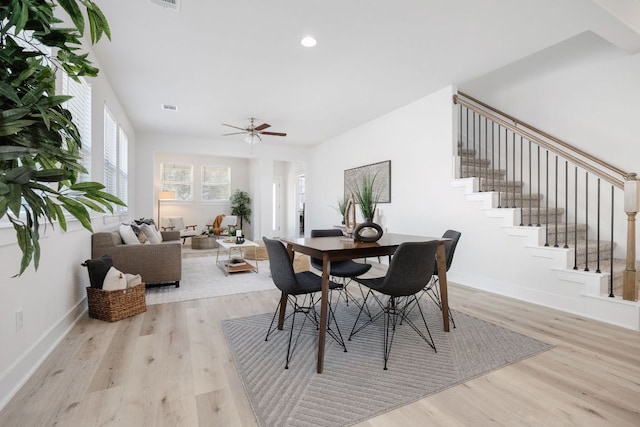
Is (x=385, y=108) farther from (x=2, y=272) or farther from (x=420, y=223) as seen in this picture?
(x=2, y=272)

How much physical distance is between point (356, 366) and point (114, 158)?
4661mm

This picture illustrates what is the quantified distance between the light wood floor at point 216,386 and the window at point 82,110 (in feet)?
5.49

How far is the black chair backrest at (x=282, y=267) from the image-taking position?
2.13 meters

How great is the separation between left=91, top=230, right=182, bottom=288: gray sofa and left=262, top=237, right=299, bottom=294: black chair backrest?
7.14ft

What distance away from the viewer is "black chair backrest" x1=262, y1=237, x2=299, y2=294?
2.13 meters

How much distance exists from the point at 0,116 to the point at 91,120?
3.36 metres

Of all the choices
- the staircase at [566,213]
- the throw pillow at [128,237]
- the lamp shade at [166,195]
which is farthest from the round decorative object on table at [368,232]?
the lamp shade at [166,195]

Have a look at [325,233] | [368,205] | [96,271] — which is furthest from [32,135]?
[368,205]

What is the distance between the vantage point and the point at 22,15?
73cm

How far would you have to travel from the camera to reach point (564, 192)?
4.21 metres

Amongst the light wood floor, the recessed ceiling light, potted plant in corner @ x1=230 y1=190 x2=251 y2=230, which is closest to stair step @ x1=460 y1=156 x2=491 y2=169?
the light wood floor

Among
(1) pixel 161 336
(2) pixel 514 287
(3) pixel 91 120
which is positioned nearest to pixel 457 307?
(2) pixel 514 287

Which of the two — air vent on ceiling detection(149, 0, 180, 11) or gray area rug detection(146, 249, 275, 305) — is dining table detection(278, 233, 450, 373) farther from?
air vent on ceiling detection(149, 0, 180, 11)

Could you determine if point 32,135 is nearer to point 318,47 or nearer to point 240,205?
point 318,47
